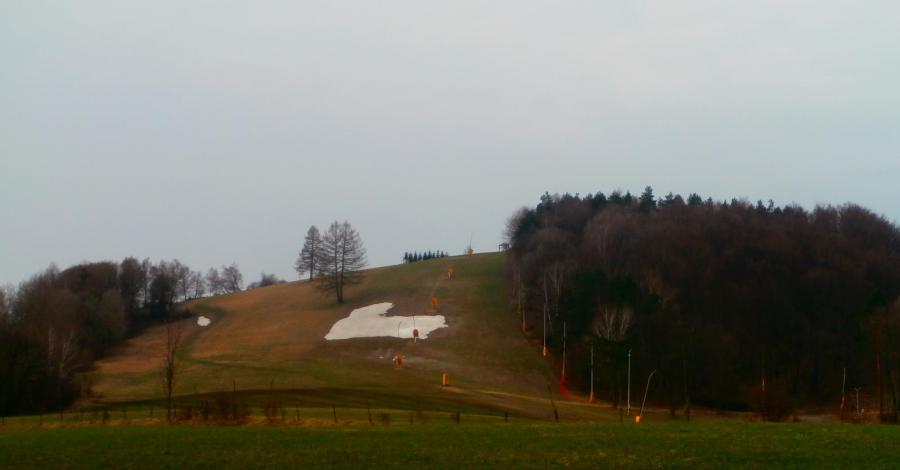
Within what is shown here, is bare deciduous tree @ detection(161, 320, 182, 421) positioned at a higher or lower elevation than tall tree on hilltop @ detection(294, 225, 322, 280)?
lower

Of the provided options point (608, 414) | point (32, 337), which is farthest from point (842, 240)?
point (32, 337)

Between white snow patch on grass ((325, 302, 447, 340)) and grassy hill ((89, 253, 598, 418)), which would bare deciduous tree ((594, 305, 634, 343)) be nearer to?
grassy hill ((89, 253, 598, 418))

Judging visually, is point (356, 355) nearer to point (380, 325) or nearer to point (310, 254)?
point (380, 325)

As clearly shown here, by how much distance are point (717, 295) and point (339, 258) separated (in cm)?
4486

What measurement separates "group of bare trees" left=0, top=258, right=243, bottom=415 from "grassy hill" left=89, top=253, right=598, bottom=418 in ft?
9.68

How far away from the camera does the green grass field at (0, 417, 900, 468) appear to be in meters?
22.5

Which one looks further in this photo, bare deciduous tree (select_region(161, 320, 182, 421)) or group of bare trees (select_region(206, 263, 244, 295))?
group of bare trees (select_region(206, 263, 244, 295))

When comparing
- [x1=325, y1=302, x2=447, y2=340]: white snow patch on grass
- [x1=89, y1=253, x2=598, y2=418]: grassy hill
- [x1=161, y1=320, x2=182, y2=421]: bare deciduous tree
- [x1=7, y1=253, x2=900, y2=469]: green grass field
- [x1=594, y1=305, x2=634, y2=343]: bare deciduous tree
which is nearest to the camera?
[x1=7, y1=253, x2=900, y2=469]: green grass field

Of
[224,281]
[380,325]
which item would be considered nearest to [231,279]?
[224,281]

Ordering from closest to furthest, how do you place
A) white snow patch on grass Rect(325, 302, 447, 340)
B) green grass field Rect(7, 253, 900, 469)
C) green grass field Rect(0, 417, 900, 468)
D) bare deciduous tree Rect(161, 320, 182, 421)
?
green grass field Rect(0, 417, 900, 468) → green grass field Rect(7, 253, 900, 469) → bare deciduous tree Rect(161, 320, 182, 421) → white snow patch on grass Rect(325, 302, 447, 340)

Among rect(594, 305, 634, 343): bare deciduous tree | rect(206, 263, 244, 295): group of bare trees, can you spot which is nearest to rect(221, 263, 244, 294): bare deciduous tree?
rect(206, 263, 244, 295): group of bare trees

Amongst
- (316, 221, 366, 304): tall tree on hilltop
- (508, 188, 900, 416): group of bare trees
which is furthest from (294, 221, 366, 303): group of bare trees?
(508, 188, 900, 416): group of bare trees

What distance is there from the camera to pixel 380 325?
93375 mm

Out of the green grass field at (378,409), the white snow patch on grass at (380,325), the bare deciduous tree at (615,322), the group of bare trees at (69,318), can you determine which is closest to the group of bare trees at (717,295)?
the bare deciduous tree at (615,322)
